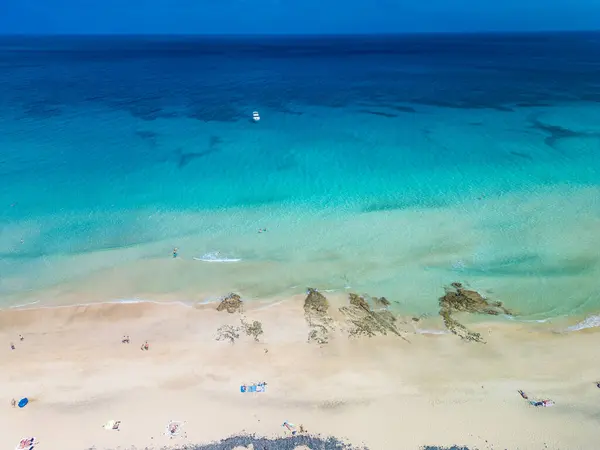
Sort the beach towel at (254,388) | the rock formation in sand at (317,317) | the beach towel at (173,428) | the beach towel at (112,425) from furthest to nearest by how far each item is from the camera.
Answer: the rock formation in sand at (317,317) < the beach towel at (254,388) < the beach towel at (112,425) < the beach towel at (173,428)

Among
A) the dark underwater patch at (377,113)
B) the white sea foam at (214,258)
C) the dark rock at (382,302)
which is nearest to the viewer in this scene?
the dark rock at (382,302)

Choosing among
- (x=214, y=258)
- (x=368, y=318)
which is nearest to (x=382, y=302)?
(x=368, y=318)

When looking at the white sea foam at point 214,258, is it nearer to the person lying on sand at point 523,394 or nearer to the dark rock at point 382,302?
the dark rock at point 382,302

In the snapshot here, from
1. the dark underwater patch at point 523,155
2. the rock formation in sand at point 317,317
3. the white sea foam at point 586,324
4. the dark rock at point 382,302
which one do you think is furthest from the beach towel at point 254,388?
the dark underwater patch at point 523,155

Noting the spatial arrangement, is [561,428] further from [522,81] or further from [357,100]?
[522,81]

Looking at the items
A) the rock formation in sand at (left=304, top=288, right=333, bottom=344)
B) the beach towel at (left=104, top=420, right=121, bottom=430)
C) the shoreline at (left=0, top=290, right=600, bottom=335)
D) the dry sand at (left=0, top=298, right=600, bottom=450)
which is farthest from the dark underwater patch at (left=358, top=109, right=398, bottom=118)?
the beach towel at (left=104, top=420, right=121, bottom=430)

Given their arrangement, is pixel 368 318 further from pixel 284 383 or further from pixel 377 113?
pixel 377 113

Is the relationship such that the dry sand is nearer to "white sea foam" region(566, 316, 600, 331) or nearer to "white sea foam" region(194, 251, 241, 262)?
"white sea foam" region(566, 316, 600, 331)

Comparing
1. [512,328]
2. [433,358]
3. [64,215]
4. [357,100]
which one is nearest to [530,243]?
[512,328]
